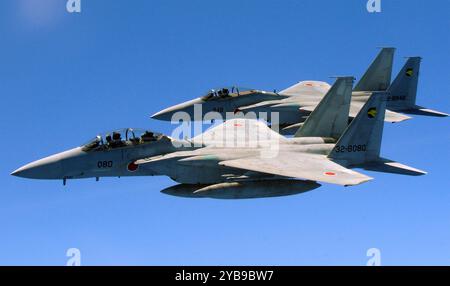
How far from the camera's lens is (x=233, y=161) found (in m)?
23.1

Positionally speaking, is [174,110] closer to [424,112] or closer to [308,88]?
[308,88]

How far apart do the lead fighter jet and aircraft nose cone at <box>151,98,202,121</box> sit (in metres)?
8.50

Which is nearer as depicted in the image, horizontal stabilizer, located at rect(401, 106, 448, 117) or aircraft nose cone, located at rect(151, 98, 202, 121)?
aircraft nose cone, located at rect(151, 98, 202, 121)

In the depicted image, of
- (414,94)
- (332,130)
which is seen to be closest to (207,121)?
(332,130)

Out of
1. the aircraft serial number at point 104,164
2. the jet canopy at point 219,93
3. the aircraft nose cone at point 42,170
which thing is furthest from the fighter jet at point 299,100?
the aircraft nose cone at point 42,170

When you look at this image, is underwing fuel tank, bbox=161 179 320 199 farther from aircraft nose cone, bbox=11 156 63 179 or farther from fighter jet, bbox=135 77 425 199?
aircraft nose cone, bbox=11 156 63 179

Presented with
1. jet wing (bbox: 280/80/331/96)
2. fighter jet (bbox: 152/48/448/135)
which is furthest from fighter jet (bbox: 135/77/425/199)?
jet wing (bbox: 280/80/331/96)

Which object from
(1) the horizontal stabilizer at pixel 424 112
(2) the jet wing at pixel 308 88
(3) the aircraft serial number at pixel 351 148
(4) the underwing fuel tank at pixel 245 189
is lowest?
(4) the underwing fuel tank at pixel 245 189

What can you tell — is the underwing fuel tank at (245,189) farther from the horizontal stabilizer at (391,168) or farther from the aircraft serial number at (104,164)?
the horizontal stabilizer at (391,168)

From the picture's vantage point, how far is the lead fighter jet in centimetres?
2233

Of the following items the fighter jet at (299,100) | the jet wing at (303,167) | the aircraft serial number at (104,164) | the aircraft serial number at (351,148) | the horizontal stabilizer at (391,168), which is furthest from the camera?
the fighter jet at (299,100)

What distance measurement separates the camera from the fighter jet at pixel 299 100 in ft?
113

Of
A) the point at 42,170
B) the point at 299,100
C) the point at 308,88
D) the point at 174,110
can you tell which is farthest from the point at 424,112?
the point at 42,170

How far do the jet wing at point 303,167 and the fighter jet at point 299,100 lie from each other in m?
9.14
